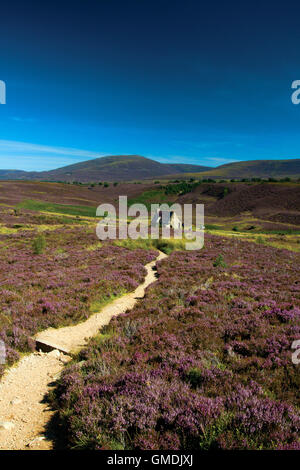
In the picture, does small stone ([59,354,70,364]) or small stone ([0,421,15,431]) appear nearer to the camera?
small stone ([0,421,15,431])

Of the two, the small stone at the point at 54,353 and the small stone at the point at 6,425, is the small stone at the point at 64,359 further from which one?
the small stone at the point at 6,425

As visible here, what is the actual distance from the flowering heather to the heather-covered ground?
2419mm

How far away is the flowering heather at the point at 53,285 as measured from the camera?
8.70 m

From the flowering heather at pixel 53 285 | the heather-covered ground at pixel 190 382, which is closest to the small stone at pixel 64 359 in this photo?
the heather-covered ground at pixel 190 382

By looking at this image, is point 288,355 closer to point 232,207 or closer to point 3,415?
point 3,415

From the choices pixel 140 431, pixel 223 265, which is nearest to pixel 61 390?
pixel 140 431

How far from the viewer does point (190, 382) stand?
4949 mm

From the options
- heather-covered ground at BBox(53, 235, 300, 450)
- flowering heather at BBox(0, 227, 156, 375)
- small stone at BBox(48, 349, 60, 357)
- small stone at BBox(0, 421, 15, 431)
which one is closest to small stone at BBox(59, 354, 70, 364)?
small stone at BBox(48, 349, 60, 357)

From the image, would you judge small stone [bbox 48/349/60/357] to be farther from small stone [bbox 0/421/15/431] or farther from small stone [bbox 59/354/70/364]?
small stone [bbox 0/421/15/431]

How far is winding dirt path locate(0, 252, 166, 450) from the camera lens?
4.38 meters

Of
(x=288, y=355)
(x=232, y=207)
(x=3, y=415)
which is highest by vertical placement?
(x=232, y=207)

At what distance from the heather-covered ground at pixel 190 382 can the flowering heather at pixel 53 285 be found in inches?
95.2

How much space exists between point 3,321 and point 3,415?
4.45 metres
